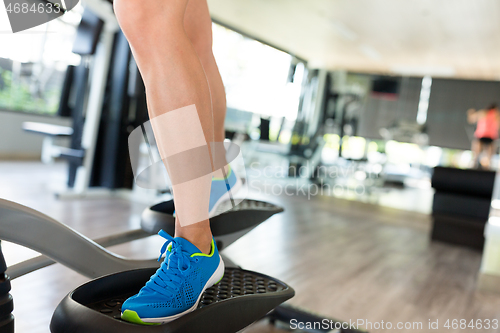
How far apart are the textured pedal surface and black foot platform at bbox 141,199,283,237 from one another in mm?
106

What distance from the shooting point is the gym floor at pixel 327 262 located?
1.38 meters

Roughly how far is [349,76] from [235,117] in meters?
1.48

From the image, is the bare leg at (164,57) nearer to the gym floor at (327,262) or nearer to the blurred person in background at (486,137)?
the gym floor at (327,262)

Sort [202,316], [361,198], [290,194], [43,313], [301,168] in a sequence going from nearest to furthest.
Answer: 1. [202,316]
2. [43,313]
3. [361,198]
4. [290,194]
5. [301,168]

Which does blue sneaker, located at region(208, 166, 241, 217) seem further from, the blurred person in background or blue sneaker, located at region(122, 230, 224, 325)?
the blurred person in background

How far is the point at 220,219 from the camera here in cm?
84

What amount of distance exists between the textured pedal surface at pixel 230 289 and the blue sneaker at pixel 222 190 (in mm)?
138

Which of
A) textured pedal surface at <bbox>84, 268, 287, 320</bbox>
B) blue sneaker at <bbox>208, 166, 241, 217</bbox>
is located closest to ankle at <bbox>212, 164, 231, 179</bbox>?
blue sneaker at <bbox>208, 166, 241, 217</bbox>

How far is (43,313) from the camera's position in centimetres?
110

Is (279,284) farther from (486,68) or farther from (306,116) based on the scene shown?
(486,68)

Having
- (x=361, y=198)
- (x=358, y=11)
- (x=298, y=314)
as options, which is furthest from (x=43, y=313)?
(x=358, y=11)

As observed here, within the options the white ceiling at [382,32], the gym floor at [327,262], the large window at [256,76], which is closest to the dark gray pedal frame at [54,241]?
the gym floor at [327,262]

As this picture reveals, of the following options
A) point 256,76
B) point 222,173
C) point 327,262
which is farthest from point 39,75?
point 222,173

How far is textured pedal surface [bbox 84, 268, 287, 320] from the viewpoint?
1.81ft
